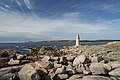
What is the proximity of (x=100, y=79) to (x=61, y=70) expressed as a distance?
314 cm

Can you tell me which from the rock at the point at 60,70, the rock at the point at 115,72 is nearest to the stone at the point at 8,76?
the rock at the point at 60,70

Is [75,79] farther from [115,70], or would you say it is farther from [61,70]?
[115,70]

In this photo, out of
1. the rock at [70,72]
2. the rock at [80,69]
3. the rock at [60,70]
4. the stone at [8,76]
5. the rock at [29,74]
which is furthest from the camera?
the rock at [80,69]

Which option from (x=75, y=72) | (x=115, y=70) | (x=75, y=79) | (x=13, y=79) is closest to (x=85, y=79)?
(x=75, y=79)

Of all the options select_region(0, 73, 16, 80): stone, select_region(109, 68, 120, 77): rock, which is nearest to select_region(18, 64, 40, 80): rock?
select_region(0, 73, 16, 80): stone

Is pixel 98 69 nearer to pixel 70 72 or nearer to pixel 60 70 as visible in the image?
pixel 70 72

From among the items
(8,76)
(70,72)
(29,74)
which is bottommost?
(8,76)

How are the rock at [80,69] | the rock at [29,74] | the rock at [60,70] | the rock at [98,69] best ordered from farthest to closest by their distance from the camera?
the rock at [80,69]
the rock at [98,69]
the rock at [60,70]
the rock at [29,74]

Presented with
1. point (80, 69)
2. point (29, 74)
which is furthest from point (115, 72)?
point (29, 74)

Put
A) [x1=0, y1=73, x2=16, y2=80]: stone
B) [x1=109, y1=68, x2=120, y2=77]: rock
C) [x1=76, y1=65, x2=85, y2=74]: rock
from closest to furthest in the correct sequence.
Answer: [x1=0, y1=73, x2=16, y2=80]: stone
[x1=109, y1=68, x2=120, y2=77]: rock
[x1=76, y1=65, x2=85, y2=74]: rock

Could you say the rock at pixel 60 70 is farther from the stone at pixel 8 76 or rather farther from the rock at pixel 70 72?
the stone at pixel 8 76

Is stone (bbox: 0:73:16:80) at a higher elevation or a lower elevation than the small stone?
lower

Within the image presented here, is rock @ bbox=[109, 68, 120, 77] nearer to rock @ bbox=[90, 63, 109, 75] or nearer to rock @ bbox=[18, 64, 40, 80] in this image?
rock @ bbox=[90, 63, 109, 75]

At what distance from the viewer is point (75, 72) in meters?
15.4
